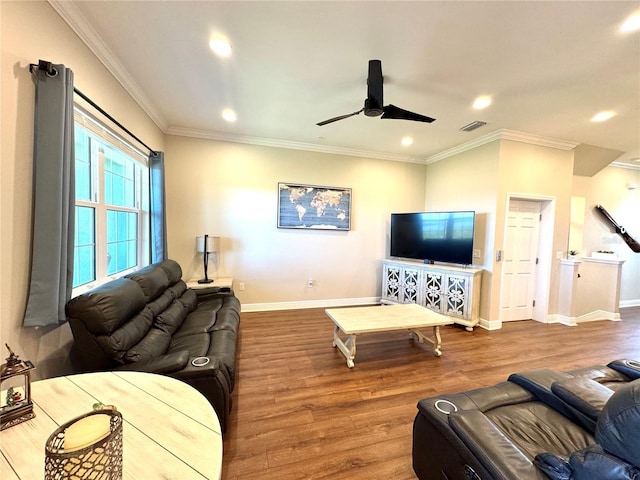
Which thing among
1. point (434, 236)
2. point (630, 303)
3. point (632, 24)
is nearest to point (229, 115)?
point (434, 236)

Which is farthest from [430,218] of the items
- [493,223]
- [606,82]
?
[606,82]

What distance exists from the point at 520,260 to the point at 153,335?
16.5ft

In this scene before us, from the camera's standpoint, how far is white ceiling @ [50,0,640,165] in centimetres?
174

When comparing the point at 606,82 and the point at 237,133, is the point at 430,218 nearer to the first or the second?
the point at 606,82

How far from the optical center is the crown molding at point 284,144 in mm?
3926

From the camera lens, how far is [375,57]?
2.18 metres

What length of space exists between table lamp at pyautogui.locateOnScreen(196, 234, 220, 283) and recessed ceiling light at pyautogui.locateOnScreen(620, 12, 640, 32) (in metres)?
4.52

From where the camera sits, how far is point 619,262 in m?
4.29

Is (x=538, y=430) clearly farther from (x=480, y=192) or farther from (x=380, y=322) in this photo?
(x=480, y=192)

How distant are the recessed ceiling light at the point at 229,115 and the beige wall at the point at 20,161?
64.3 inches

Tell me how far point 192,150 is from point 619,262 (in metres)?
7.16

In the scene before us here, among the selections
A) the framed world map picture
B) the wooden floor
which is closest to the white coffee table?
the wooden floor

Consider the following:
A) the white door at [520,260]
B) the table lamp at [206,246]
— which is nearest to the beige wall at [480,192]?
the white door at [520,260]

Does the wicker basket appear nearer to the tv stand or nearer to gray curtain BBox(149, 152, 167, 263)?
gray curtain BBox(149, 152, 167, 263)
